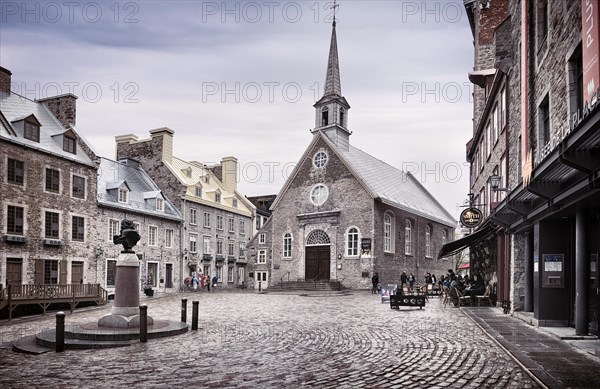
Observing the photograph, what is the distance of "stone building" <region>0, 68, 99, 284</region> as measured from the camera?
25703 millimetres

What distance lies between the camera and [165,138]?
44.0 metres

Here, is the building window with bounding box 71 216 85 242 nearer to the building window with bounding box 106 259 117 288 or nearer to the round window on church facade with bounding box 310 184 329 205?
the building window with bounding box 106 259 117 288

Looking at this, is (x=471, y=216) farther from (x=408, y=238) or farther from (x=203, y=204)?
(x=203, y=204)

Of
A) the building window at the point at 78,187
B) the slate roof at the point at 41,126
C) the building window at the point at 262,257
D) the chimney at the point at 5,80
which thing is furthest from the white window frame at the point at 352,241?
the chimney at the point at 5,80

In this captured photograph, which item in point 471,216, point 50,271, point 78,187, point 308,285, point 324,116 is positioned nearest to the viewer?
point 471,216

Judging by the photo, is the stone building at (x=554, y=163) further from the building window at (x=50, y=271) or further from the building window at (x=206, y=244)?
→ the building window at (x=206, y=244)

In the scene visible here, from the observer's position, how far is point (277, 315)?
18.2 metres

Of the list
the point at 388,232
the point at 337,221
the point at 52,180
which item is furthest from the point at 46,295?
the point at 388,232

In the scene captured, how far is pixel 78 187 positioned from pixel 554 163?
27.2 m

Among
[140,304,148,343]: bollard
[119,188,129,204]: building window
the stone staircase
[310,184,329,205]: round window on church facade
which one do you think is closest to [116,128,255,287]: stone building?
[119,188,129,204]: building window

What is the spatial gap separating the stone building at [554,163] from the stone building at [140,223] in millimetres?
24506

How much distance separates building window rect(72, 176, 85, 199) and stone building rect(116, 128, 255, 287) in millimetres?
11918

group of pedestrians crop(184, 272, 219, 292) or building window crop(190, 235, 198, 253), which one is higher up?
building window crop(190, 235, 198, 253)

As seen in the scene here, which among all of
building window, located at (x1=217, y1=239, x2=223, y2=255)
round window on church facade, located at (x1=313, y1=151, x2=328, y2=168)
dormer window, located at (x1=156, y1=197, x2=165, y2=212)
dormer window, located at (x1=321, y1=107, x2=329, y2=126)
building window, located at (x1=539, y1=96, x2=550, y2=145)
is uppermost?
dormer window, located at (x1=321, y1=107, x2=329, y2=126)
